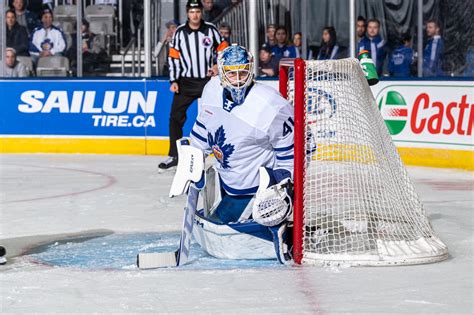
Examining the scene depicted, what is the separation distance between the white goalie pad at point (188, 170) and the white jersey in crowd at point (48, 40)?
7.12 meters

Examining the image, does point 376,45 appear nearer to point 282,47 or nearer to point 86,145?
point 282,47

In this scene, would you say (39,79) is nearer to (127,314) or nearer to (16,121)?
(16,121)

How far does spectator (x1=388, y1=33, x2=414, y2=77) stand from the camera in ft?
35.4

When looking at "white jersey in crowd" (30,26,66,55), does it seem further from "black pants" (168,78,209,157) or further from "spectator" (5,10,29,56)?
"black pants" (168,78,209,157)

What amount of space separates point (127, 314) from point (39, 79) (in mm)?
7966

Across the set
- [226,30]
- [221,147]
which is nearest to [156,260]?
[221,147]

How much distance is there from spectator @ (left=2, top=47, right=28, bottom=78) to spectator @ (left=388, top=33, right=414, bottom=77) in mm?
3961

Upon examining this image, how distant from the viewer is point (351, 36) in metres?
11.1

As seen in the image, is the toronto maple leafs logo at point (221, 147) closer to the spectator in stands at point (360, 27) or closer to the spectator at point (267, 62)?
the spectator in stands at point (360, 27)

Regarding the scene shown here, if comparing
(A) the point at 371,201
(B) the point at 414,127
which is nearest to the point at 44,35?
(B) the point at 414,127

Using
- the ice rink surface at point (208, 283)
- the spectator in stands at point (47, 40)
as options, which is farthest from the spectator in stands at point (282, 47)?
the ice rink surface at point (208, 283)

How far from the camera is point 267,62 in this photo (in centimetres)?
1151

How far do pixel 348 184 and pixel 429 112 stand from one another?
4513 millimetres

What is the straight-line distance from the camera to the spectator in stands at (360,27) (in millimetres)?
11023
